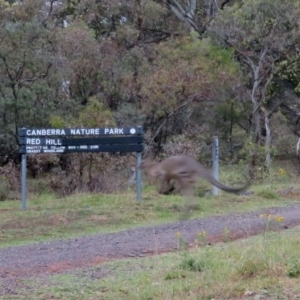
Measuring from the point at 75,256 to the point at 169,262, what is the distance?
1843mm

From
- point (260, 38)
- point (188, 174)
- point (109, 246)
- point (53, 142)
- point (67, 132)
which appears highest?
point (260, 38)

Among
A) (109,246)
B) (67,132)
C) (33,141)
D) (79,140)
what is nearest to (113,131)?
(79,140)

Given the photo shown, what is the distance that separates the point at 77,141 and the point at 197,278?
28.8ft

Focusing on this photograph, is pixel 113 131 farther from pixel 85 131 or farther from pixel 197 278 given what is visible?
pixel 197 278

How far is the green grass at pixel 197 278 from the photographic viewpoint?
7984 mm

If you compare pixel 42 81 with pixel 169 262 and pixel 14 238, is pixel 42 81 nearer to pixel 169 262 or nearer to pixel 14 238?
pixel 14 238

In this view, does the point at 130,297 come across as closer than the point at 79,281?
Yes

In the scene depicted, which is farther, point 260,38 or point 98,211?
point 260,38

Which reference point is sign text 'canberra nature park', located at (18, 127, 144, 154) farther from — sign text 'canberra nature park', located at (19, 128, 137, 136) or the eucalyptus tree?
the eucalyptus tree

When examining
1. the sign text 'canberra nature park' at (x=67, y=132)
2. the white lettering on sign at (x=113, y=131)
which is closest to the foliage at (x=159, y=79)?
the white lettering on sign at (x=113, y=131)

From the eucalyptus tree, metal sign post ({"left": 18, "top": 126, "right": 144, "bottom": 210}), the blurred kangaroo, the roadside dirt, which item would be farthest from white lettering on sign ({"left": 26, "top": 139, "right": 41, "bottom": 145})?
the blurred kangaroo

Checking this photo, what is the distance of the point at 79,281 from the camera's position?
30.8ft

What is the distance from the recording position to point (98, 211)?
15883mm

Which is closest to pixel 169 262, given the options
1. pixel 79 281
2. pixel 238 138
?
pixel 79 281
